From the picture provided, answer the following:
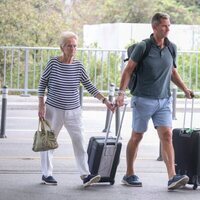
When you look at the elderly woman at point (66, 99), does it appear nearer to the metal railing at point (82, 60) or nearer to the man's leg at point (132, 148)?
the man's leg at point (132, 148)

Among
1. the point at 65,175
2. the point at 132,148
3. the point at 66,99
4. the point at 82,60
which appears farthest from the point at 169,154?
the point at 82,60

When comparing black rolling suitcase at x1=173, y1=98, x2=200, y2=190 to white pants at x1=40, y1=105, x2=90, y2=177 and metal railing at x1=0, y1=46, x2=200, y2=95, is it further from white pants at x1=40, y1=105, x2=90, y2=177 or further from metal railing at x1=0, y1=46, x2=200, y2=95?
metal railing at x1=0, y1=46, x2=200, y2=95

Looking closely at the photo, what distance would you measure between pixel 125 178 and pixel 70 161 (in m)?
2.43

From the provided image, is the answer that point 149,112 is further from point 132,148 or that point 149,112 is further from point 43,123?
point 43,123

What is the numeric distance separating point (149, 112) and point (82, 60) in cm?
1436

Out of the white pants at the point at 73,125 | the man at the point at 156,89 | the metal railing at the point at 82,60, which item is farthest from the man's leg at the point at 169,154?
the metal railing at the point at 82,60

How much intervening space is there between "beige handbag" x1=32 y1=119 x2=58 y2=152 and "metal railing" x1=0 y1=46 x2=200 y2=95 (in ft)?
45.9

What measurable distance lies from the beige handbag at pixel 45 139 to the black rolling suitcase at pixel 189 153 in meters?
1.52

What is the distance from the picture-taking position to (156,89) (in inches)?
393

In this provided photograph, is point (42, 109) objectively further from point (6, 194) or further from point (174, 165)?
point (174, 165)

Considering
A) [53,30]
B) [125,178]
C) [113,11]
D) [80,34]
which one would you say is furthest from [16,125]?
[113,11]

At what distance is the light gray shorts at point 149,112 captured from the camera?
394 inches

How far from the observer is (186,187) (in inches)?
402

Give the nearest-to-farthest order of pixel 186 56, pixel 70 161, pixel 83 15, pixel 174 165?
pixel 174 165
pixel 70 161
pixel 186 56
pixel 83 15
